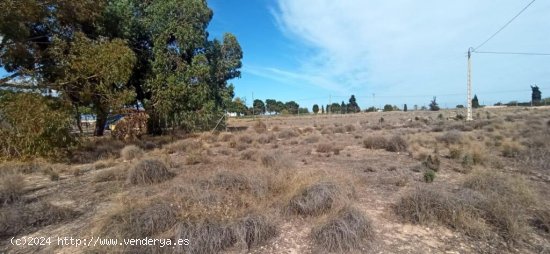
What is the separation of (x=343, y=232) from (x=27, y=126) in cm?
1115

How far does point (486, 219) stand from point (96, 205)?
23.6 feet

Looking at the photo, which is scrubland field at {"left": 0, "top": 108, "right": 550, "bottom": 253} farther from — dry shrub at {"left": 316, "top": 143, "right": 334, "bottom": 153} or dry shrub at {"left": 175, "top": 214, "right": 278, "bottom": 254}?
dry shrub at {"left": 316, "top": 143, "right": 334, "bottom": 153}

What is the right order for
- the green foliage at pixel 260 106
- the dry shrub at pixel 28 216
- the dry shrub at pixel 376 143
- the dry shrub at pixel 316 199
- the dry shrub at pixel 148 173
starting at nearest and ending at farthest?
the dry shrub at pixel 28 216
the dry shrub at pixel 316 199
the dry shrub at pixel 148 173
the dry shrub at pixel 376 143
the green foliage at pixel 260 106

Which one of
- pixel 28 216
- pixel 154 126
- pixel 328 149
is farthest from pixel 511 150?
pixel 154 126

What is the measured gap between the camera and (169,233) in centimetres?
437

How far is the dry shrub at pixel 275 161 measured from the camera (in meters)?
8.55

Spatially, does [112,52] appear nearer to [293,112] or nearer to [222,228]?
[222,228]

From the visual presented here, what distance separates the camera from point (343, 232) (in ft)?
14.3

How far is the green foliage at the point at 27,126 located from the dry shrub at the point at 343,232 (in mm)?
10590

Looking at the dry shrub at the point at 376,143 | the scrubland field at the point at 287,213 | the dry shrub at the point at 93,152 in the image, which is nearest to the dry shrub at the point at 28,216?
the scrubland field at the point at 287,213

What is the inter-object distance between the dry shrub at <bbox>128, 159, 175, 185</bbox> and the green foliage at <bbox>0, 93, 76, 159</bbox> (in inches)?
201

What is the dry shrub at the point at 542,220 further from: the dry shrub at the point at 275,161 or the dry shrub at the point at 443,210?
the dry shrub at the point at 275,161

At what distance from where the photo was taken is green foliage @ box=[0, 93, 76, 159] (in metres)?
10.3

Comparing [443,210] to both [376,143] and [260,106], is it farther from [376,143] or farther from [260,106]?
[260,106]
